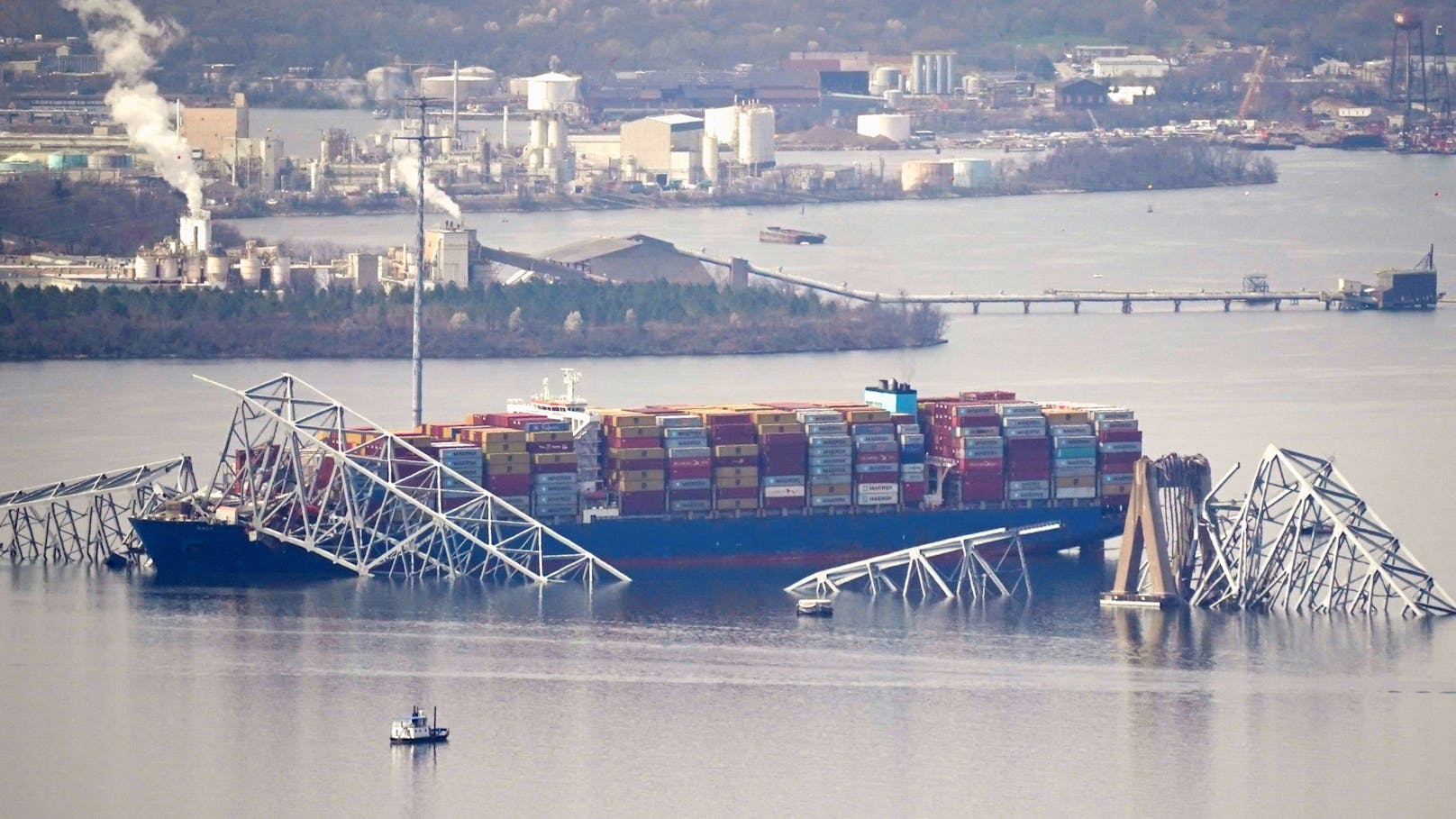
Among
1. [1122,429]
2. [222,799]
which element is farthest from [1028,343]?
[222,799]

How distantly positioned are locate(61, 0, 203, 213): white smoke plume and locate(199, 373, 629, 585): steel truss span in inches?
1044

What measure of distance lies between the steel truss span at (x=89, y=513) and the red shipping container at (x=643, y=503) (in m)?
3.59

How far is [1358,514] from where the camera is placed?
2594 cm

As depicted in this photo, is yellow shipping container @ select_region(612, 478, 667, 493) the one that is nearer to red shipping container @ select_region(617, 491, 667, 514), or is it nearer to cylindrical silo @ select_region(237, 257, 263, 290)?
red shipping container @ select_region(617, 491, 667, 514)

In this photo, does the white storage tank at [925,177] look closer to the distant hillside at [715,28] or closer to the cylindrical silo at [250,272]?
the distant hillside at [715,28]

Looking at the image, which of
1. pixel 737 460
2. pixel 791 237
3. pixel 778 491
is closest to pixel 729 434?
pixel 737 460

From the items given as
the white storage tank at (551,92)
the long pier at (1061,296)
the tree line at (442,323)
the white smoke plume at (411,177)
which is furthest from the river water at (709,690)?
the white storage tank at (551,92)

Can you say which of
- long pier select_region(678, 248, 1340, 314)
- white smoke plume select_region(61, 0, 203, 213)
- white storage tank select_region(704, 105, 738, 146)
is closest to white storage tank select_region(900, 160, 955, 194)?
white storage tank select_region(704, 105, 738, 146)

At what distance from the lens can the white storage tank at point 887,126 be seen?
94938mm

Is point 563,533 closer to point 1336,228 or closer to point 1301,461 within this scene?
point 1301,461

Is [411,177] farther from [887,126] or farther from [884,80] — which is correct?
[884,80]

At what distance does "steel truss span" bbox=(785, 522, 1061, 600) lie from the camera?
27.1m

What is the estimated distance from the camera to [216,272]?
4722 cm

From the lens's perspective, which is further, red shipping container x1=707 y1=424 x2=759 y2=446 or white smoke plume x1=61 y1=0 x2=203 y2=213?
white smoke plume x1=61 y1=0 x2=203 y2=213
